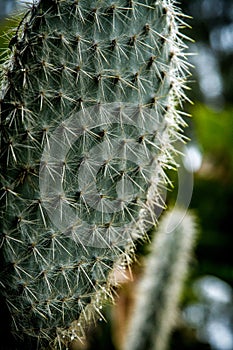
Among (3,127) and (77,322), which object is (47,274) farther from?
(3,127)

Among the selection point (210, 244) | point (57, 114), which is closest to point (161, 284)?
point (210, 244)

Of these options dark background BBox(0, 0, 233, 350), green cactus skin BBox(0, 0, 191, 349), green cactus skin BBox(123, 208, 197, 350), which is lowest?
dark background BBox(0, 0, 233, 350)

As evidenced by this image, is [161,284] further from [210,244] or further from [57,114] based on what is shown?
[57,114]

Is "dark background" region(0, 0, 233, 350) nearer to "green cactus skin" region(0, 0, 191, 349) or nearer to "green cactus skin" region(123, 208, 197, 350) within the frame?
"green cactus skin" region(123, 208, 197, 350)

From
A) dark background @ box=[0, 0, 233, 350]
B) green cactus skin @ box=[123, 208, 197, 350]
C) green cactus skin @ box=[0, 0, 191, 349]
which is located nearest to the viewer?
green cactus skin @ box=[0, 0, 191, 349]

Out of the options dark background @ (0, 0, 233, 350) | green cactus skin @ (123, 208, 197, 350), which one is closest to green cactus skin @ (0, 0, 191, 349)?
green cactus skin @ (123, 208, 197, 350)
